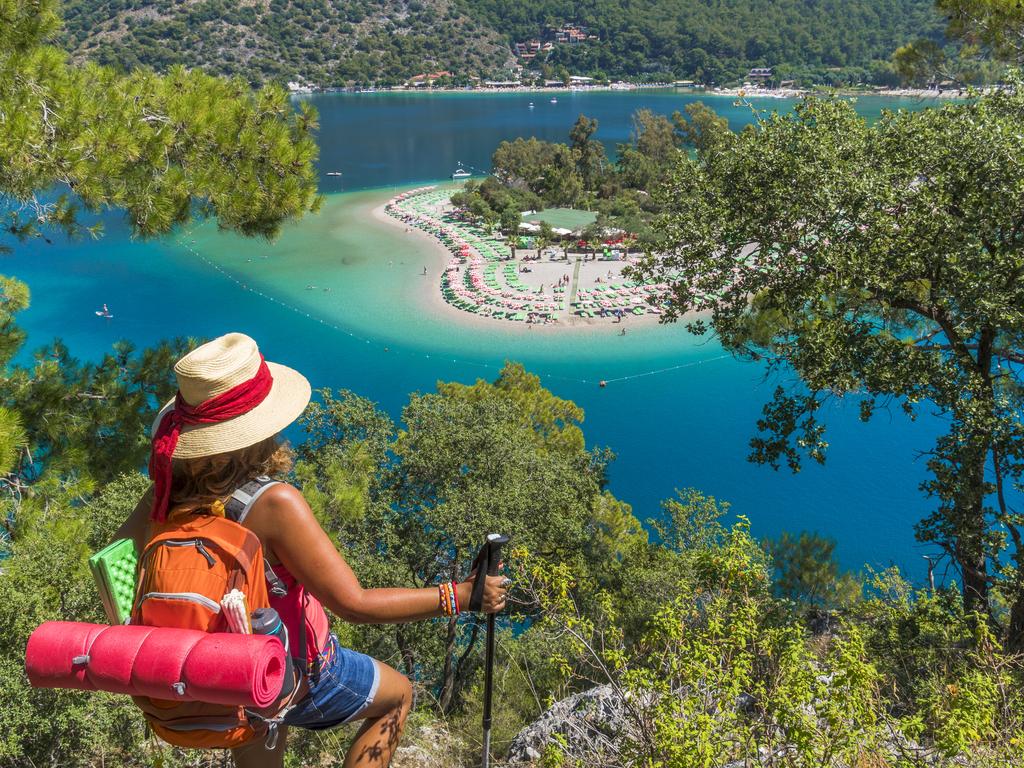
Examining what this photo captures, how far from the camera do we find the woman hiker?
1625 mm

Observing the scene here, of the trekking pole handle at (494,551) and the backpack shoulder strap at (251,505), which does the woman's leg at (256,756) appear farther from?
the trekking pole handle at (494,551)

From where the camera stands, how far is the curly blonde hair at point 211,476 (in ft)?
5.40

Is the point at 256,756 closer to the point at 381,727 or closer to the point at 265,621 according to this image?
the point at 381,727

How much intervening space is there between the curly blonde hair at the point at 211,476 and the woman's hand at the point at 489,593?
628mm

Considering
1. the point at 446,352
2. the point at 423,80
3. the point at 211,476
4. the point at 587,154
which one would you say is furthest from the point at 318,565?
the point at 423,80

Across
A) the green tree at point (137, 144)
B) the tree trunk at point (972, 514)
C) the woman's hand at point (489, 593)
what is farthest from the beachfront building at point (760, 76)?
the woman's hand at point (489, 593)

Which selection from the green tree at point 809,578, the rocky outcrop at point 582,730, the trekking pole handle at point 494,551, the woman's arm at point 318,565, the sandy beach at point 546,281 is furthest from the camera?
the sandy beach at point 546,281

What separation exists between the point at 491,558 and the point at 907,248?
531 cm

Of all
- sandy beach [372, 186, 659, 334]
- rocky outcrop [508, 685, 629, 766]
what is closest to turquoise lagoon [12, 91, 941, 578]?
sandy beach [372, 186, 659, 334]

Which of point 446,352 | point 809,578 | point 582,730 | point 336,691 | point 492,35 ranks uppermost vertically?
point 492,35

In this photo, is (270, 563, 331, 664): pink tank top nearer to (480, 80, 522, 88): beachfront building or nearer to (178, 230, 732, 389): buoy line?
(178, 230, 732, 389): buoy line

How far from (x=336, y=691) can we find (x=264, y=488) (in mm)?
691

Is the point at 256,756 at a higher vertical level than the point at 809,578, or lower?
higher

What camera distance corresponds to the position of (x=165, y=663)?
4.63 feet
